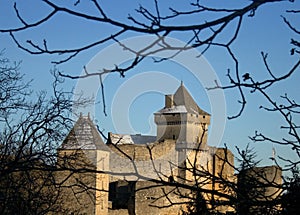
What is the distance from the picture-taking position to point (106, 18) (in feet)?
5.65

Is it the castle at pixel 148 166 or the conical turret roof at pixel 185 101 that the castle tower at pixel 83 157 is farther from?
the conical turret roof at pixel 185 101

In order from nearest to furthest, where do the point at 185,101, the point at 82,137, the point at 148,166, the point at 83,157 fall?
the point at 83,157 < the point at 82,137 < the point at 148,166 < the point at 185,101

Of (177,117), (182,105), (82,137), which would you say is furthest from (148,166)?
(177,117)

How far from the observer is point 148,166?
23.0 meters

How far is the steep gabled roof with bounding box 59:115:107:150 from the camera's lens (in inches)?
514

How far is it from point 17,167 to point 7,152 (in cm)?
936

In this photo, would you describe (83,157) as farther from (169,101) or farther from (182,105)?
(169,101)

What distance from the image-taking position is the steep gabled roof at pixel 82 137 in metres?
13.1

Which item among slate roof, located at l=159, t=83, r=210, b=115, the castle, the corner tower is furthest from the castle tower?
slate roof, located at l=159, t=83, r=210, b=115

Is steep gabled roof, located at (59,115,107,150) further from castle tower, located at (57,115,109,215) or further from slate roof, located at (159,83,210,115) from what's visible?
slate roof, located at (159,83,210,115)

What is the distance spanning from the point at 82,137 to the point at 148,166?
8093 millimetres

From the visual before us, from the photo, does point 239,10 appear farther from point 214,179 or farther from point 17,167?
point 214,179

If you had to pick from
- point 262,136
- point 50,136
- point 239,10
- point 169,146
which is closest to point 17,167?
point 239,10

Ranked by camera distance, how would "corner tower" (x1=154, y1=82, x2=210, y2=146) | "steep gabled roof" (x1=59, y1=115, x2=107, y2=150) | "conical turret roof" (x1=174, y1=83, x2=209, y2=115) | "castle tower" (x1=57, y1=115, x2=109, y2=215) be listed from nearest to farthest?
"castle tower" (x1=57, y1=115, x2=109, y2=215) < "steep gabled roof" (x1=59, y1=115, x2=107, y2=150) < "corner tower" (x1=154, y1=82, x2=210, y2=146) < "conical turret roof" (x1=174, y1=83, x2=209, y2=115)
